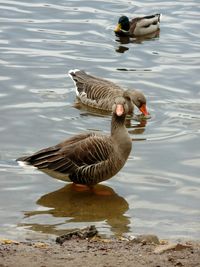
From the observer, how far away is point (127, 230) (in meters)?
9.84

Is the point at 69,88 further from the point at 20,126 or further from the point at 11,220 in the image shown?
the point at 11,220

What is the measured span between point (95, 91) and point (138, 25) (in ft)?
18.7

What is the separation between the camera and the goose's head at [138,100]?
14773 mm

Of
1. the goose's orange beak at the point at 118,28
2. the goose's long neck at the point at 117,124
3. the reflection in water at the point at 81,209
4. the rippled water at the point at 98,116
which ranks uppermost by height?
the goose's orange beak at the point at 118,28

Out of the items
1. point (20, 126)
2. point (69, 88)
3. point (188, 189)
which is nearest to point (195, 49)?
point (69, 88)

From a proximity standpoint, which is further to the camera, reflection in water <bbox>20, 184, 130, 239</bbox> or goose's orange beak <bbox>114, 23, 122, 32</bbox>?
goose's orange beak <bbox>114, 23, 122, 32</bbox>

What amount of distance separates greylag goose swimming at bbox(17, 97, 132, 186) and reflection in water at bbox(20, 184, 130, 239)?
22cm

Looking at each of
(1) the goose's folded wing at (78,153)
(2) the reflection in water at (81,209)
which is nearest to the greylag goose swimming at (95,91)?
(2) the reflection in water at (81,209)

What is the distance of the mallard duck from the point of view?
67.5 ft

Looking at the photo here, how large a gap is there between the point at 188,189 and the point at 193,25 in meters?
10.2

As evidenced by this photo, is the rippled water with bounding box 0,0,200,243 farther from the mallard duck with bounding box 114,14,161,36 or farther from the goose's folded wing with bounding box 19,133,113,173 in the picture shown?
the goose's folded wing with bounding box 19,133,113,173

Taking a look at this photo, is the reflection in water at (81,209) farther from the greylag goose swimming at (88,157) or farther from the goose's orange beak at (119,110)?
the goose's orange beak at (119,110)

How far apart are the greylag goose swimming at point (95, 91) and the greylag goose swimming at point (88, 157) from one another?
4.16 metres

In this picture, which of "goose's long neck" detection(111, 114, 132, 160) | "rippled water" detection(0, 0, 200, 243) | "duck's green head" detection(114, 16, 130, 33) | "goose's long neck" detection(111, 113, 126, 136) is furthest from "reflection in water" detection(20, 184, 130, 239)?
"duck's green head" detection(114, 16, 130, 33)
